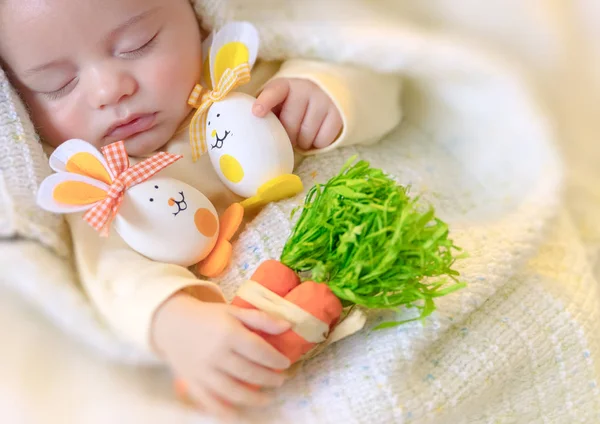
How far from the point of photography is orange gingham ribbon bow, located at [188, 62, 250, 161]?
0.54 m

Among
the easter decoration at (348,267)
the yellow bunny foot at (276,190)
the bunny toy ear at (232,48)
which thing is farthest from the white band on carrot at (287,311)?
the bunny toy ear at (232,48)

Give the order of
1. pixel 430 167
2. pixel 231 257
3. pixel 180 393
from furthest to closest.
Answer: pixel 430 167, pixel 231 257, pixel 180 393

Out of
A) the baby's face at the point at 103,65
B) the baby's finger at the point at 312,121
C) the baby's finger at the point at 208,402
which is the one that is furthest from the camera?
the baby's finger at the point at 312,121

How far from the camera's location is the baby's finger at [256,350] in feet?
1.33

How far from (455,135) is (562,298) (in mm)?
252

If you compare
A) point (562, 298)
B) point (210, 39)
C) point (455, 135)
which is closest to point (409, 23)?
point (455, 135)

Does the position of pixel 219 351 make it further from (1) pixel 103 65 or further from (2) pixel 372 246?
(1) pixel 103 65

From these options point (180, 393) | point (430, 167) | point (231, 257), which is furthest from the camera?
point (430, 167)

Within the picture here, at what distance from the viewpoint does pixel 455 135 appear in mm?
729

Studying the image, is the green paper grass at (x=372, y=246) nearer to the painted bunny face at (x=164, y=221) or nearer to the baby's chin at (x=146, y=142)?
the painted bunny face at (x=164, y=221)

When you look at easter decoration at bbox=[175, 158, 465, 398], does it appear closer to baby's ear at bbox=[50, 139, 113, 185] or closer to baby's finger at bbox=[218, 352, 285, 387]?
baby's finger at bbox=[218, 352, 285, 387]

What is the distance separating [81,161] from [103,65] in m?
0.09

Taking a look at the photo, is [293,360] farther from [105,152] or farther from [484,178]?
[484,178]

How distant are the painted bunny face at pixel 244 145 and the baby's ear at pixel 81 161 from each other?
10 centimetres
